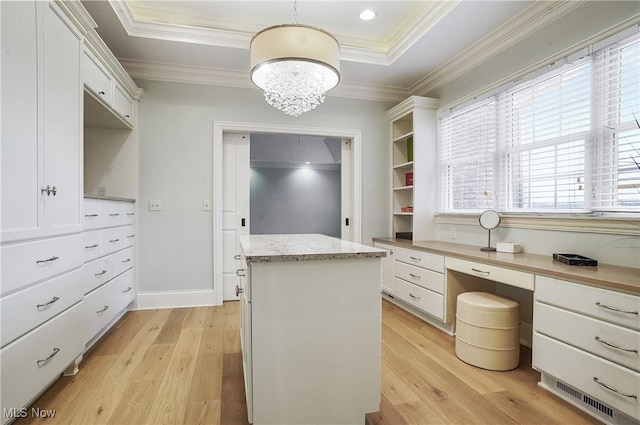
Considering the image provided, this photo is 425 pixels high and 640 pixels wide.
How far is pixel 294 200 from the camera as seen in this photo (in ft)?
24.4

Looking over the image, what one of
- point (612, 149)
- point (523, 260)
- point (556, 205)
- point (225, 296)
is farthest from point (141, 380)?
point (612, 149)

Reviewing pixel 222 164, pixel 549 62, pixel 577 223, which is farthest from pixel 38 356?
pixel 549 62

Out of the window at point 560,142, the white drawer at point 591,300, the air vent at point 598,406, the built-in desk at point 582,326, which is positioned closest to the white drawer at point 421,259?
the built-in desk at point 582,326

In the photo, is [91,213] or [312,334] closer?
[312,334]

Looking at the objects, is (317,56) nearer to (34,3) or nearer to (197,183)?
(34,3)

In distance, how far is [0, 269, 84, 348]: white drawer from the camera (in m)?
1.37

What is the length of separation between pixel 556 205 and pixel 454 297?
1.04 metres

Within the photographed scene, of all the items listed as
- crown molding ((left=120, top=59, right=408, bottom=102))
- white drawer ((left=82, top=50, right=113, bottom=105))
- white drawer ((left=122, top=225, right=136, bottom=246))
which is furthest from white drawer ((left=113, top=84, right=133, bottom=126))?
white drawer ((left=122, top=225, right=136, bottom=246))

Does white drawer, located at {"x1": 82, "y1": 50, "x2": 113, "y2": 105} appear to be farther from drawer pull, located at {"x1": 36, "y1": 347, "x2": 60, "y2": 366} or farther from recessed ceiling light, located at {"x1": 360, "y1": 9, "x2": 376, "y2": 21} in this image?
recessed ceiling light, located at {"x1": 360, "y1": 9, "x2": 376, "y2": 21}

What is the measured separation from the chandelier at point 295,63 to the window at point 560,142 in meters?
1.66

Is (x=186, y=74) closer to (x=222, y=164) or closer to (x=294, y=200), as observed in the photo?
(x=222, y=164)

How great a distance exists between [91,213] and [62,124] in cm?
71

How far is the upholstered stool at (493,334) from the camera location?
2041 millimetres

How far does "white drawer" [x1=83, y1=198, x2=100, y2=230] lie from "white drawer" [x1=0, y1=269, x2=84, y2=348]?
41cm
